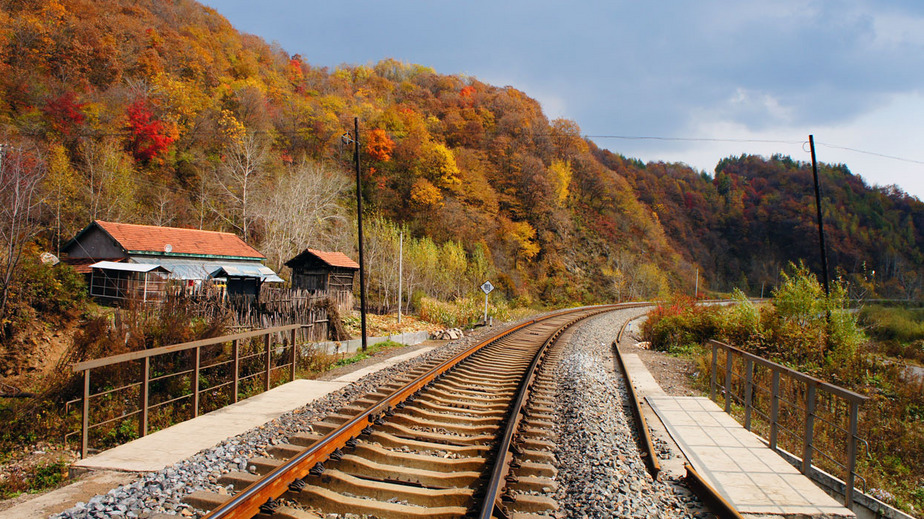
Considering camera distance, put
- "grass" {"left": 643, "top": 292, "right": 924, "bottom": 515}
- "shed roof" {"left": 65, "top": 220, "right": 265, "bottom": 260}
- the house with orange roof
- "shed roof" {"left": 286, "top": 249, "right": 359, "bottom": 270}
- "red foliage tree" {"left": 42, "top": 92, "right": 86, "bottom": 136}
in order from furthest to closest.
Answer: "red foliage tree" {"left": 42, "top": 92, "right": 86, "bottom": 136} < "shed roof" {"left": 65, "top": 220, "right": 265, "bottom": 260} < "shed roof" {"left": 286, "top": 249, "right": 359, "bottom": 270} < the house with orange roof < "grass" {"left": 643, "top": 292, "right": 924, "bottom": 515}

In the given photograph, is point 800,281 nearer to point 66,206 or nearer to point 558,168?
point 66,206

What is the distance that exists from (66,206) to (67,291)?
57.4 feet

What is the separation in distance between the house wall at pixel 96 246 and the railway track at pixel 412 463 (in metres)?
22.6

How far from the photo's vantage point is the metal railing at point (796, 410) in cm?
471

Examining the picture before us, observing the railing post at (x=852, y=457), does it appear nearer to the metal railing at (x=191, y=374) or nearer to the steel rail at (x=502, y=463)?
the steel rail at (x=502, y=463)

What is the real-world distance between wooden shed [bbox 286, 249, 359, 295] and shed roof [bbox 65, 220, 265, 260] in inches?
194

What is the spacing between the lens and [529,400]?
7.11 meters

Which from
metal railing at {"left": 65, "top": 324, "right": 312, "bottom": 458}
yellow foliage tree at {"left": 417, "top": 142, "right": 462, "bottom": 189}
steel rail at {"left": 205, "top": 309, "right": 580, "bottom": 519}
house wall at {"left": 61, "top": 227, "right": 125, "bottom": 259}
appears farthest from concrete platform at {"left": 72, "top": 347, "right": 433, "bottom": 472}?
yellow foliage tree at {"left": 417, "top": 142, "right": 462, "bottom": 189}

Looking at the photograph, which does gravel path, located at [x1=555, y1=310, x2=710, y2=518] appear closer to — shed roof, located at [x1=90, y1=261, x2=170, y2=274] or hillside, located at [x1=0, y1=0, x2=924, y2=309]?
hillside, located at [x1=0, y1=0, x2=924, y2=309]

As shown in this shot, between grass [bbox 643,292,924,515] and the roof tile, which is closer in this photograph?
grass [bbox 643,292,924,515]

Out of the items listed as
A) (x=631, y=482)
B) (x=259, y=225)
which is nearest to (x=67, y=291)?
(x=631, y=482)

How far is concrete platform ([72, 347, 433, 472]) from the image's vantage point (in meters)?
4.82

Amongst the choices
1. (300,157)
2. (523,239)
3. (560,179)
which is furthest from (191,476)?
(560,179)

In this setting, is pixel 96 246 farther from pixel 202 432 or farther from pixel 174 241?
pixel 202 432
